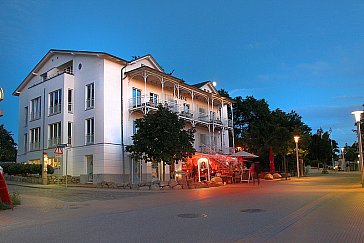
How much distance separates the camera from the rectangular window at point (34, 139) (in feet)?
109

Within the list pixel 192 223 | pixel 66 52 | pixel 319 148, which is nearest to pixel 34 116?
pixel 66 52

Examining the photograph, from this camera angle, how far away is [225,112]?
146 feet

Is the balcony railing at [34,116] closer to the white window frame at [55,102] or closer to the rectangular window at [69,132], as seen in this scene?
the white window frame at [55,102]

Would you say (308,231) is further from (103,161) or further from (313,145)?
(313,145)

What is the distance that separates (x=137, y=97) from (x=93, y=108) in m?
3.95

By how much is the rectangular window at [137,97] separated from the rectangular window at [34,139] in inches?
414

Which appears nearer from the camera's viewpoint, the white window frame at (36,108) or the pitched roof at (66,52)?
the pitched roof at (66,52)

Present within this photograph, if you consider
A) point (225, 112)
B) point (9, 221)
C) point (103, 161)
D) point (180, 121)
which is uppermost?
point (225, 112)

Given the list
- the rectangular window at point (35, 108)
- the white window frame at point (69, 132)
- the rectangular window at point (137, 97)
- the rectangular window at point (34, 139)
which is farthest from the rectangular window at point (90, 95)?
the rectangular window at point (34, 139)

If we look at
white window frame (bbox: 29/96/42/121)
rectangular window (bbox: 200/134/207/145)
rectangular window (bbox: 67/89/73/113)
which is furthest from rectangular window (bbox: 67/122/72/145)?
rectangular window (bbox: 200/134/207/145)

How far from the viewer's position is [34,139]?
33844 millimetres

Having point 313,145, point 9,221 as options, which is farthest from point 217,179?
point 313,145

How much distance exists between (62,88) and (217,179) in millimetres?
15932

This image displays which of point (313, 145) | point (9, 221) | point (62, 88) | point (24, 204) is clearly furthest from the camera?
point (313, 145)
